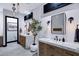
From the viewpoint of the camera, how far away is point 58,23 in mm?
1983

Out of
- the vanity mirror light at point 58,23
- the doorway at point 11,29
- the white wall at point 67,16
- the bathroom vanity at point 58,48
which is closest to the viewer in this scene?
the bathroom vanity at point 58,48

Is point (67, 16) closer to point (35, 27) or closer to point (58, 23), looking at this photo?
point (58, 23)

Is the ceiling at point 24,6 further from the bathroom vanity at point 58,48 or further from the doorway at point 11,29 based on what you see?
the bathroom vanity at point 58,48

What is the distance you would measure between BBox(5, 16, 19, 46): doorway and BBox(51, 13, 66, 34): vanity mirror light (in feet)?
2.70

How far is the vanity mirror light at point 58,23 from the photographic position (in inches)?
75.3

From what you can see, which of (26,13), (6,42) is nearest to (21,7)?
(26,13)

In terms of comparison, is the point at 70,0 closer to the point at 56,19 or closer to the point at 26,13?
the point at 56,19

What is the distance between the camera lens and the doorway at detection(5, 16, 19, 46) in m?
1.80

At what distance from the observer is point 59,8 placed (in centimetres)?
192

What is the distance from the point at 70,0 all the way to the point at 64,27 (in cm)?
56

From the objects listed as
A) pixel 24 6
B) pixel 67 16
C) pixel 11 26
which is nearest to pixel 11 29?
pixel 11 26

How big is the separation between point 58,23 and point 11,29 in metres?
1.02

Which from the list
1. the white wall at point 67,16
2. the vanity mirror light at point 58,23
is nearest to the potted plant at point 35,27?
the white wall at point 67,16

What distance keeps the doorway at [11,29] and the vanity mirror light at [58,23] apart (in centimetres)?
82
